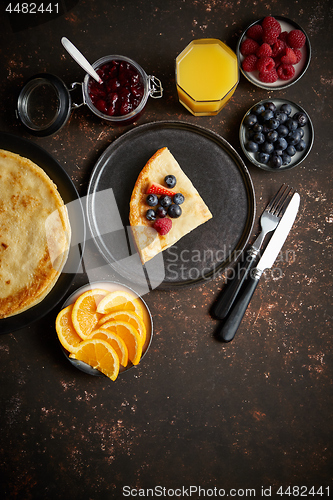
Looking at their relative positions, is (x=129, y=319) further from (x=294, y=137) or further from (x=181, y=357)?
(x=294, y=137)

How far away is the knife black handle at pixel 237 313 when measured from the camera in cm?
251

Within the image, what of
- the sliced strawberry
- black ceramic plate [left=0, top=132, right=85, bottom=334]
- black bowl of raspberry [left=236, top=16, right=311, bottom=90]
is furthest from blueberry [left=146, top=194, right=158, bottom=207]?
black bowl of raspberry [left=236, top=16, right=311, bottom=90]

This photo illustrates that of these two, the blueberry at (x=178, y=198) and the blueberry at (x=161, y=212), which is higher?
the blueberry at (x=178, y=198)

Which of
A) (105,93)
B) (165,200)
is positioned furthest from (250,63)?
(165,200)

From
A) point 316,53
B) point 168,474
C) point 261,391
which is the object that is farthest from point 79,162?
point 168,474

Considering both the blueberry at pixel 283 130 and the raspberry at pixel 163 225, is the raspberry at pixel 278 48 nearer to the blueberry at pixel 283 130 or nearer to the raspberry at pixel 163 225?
the blueberry at pixel 283 130

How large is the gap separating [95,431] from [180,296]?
1.34m

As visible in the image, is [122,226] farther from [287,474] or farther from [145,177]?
[287,474]

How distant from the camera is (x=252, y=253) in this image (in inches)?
99.3

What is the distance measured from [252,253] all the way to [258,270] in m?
0.15

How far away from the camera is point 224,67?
93.8 inches

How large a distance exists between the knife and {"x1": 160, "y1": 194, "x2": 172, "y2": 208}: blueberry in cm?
89

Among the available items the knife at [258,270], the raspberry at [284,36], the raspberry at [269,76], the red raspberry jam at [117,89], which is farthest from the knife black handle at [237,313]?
the raspberry at [284,36]

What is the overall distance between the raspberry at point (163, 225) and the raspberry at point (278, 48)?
1.54 m
